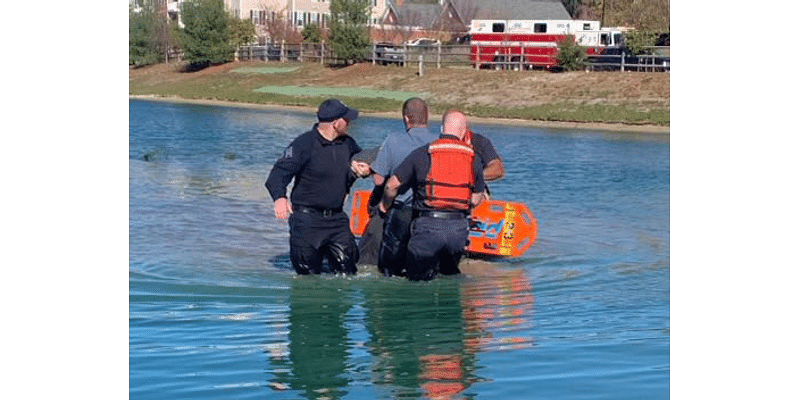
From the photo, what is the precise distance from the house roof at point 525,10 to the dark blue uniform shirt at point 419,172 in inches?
2465

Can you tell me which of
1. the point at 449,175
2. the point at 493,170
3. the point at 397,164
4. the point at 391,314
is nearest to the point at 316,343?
the point at 391,314

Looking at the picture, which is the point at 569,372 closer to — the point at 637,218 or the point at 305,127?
the point at 637,218

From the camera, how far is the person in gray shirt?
11469 mm

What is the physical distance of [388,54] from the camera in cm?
6138

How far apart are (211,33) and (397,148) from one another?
58948mm

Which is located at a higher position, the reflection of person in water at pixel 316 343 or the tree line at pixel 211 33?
the tree line at pixel 211 33

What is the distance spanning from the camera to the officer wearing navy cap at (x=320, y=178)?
1136 cm

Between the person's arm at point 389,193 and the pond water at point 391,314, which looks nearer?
the pond water at point 391,314

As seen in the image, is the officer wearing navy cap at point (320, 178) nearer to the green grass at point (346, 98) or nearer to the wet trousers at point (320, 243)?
the wet trousers at point (320, 243)

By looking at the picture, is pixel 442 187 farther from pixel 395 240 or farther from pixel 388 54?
pixel 388 54

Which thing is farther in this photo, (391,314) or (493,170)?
(493,170)

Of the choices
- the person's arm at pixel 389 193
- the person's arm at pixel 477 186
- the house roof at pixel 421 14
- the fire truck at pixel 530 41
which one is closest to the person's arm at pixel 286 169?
the person's arm at pixel 389 193

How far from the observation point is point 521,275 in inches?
524

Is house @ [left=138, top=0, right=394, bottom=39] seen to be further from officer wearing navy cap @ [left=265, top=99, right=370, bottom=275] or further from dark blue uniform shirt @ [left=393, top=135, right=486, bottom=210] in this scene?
dark blue uniform shirt @ [left=393, top=135, right=486, bottom=210]
